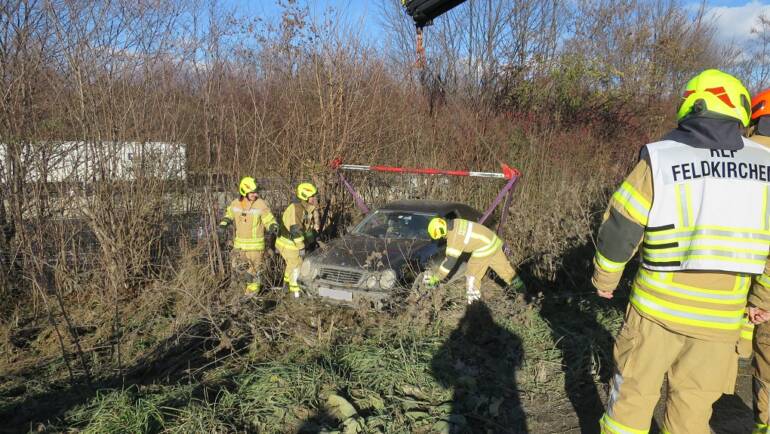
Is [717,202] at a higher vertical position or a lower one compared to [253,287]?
higher

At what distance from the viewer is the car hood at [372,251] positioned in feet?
18.0

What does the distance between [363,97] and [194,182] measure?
3292mm

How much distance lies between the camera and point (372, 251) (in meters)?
5.73

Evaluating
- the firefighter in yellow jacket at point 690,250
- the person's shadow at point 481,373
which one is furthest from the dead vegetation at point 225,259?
the firefighter in yellow jacket at point 690,250

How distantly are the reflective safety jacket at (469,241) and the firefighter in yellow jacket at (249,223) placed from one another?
2394 mm

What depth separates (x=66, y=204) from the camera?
5562mm

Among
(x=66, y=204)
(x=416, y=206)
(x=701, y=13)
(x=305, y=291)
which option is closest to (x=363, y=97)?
(x=416, y=206)

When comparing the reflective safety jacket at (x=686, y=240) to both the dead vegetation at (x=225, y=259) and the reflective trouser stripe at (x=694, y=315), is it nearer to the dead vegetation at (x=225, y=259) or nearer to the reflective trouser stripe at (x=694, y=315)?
the reflective trouser stripe at (x=694, y=315)

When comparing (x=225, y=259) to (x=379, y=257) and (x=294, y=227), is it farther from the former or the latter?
(x=379, y=257)

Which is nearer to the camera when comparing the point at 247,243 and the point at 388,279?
the point at 388,279

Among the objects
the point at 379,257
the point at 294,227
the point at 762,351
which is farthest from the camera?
the point at 294,227

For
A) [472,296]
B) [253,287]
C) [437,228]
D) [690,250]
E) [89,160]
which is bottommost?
[253,287]

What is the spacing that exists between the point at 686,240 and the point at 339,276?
154 inches

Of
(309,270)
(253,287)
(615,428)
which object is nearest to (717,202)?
(615,428)
